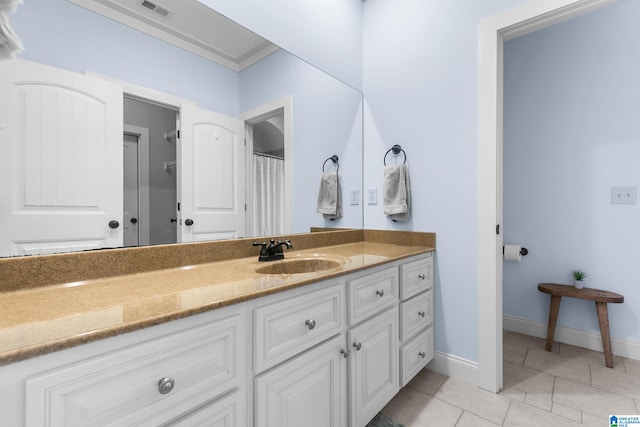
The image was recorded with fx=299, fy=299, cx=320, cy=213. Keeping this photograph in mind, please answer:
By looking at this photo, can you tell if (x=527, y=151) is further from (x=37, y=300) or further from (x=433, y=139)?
(x=37, y=300)

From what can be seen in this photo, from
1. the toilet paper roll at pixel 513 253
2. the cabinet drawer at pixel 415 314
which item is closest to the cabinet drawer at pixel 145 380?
the cabinet drawer at pixel 415 314

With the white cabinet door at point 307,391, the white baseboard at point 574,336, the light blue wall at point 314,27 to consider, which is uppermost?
the light blue wall at point 314,27

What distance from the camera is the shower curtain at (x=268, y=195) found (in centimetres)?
152

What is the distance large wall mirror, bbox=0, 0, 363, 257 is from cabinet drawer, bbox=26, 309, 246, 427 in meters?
0.57

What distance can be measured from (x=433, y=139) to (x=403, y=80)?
46cm

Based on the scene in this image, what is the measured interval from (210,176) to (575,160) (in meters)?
2.56

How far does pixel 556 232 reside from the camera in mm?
2303

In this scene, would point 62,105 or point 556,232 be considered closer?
point 62,105

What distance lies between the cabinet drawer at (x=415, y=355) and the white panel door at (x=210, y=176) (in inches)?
39.9

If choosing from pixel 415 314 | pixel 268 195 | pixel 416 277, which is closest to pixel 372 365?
pixel 415 314

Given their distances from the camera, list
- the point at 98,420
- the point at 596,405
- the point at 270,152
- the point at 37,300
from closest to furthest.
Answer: the point at 98,420, the point at 37,300, the point at 596,405, the point at 270,152

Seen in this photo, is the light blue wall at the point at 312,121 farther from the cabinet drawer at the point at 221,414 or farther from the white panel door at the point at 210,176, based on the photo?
the cabinet drawer at the point at 221,414

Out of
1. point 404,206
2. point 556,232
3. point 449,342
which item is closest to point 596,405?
point 449,342

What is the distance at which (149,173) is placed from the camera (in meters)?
1.09
